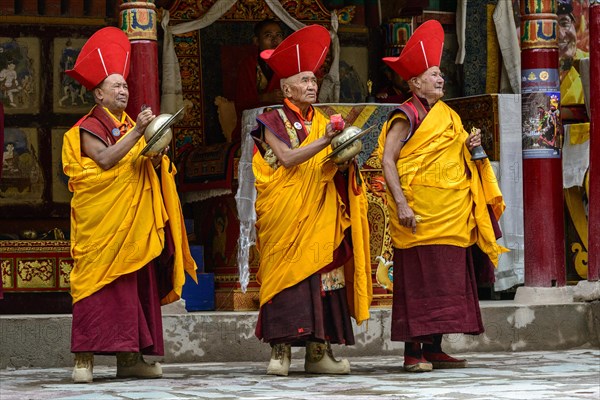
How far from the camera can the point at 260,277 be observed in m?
9.10

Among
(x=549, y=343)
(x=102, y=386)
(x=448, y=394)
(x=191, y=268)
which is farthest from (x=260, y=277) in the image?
(x=549, y=343)

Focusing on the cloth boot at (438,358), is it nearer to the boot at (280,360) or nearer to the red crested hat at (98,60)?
the boot at (280,360)

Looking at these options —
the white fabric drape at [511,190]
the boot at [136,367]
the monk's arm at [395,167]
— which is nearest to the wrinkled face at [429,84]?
the monk's arm at [395,167]

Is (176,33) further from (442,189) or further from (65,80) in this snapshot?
(442,189)

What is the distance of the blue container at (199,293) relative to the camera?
11172mm

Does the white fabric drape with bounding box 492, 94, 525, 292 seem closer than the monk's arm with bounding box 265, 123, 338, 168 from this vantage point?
No

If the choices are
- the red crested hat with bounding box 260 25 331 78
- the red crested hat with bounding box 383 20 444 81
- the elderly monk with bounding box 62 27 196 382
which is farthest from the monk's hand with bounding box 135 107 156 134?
the red crested hat with bounding box 383 20 444 81

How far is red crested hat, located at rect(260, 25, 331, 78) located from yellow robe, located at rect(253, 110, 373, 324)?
1.06 ft

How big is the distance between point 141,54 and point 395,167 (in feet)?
6.74

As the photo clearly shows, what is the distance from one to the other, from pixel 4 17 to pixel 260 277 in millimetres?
4043

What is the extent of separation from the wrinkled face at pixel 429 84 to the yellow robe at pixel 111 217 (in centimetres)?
163

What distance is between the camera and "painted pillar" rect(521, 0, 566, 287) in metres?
11.0

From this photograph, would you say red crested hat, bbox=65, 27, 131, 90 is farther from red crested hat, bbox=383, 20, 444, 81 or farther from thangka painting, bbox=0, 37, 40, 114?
thangka painting, bbox=0, 37, 40, 114

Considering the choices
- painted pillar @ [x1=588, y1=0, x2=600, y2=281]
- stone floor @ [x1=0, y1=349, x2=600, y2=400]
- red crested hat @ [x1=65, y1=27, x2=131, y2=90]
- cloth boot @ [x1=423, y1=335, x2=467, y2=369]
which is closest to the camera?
stone floor @ [x1=0, y1=349, x2=600, y2=400]
